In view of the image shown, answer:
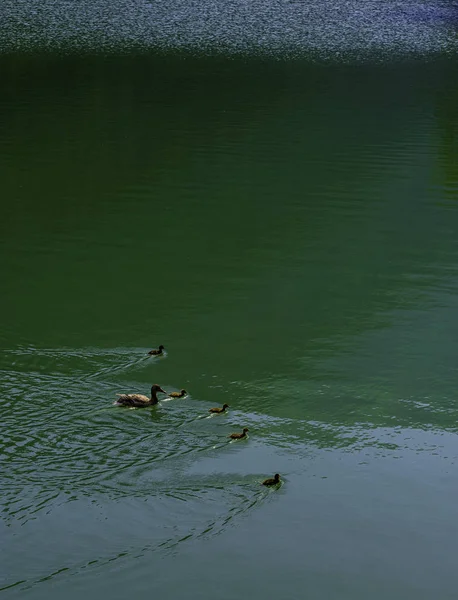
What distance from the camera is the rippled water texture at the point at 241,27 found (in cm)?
2638

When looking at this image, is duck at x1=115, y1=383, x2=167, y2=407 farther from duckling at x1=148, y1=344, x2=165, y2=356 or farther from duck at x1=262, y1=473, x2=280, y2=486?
duck at x1=262, y1=473, x2=280, y2=486

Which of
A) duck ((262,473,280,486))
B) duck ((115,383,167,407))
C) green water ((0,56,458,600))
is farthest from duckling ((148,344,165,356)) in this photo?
duck ((262,473,280,486))

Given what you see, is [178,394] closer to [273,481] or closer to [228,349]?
[228,349]

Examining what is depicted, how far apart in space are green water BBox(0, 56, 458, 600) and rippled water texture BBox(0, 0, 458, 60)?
21.0 feet

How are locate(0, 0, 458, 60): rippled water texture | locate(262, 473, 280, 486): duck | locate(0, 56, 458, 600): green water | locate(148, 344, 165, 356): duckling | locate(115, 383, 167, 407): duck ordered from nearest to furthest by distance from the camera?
locate(0, 56, 458, 600): green water
locate(262, 473, 280, 486): duck
locate(115, 383, 167, 407): duck
locate(148, 344, 165, 356): duckling
locate(0, 0, 458, 60): rippled water texture

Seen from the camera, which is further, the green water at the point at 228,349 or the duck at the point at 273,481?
the duck at the point at 273,481

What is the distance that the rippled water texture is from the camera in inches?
1038

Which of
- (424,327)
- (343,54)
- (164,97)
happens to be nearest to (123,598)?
(424,327)

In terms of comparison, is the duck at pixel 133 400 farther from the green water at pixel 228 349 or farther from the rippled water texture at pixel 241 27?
the rippled water texture at pixel 241 27

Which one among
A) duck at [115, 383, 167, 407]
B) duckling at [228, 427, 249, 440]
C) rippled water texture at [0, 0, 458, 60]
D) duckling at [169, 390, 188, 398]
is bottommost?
duckling at [228, 427, 249, 440]

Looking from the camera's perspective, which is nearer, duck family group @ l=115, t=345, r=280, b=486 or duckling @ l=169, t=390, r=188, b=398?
duck family group @ l=115, t=345, r=280, b=486

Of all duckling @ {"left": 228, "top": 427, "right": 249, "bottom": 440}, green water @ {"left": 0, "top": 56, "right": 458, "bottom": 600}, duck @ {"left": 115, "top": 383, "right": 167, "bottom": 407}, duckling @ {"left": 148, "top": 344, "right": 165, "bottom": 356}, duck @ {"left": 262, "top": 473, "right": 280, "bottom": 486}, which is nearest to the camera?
green water @ {"left": 0, "top": 56, "right": 458, "bottom": 600}

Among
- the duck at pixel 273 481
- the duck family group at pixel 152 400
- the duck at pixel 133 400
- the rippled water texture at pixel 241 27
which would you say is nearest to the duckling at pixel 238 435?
the duck family group at pixel 152 400

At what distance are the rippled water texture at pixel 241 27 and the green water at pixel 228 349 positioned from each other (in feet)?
21.0
